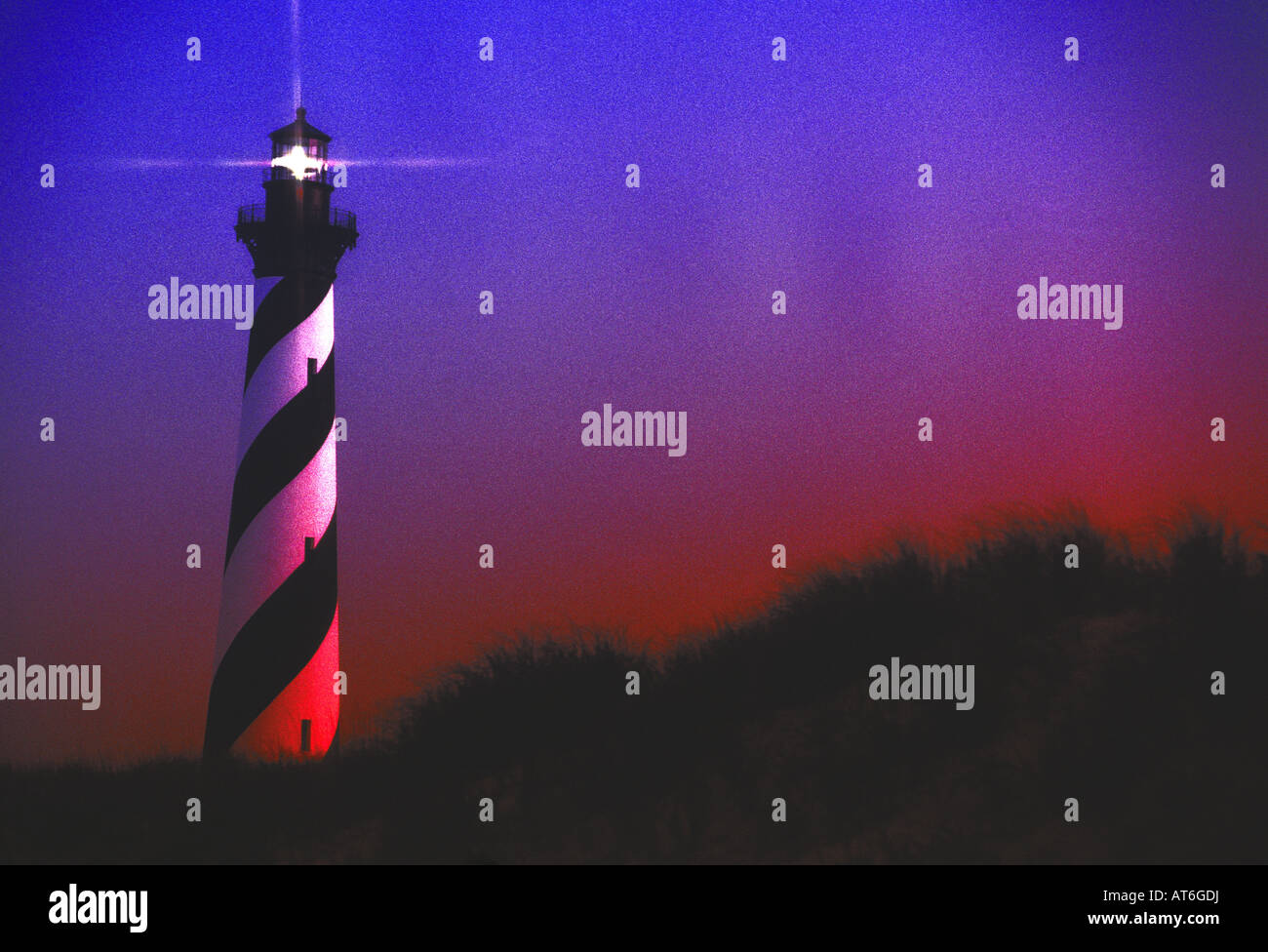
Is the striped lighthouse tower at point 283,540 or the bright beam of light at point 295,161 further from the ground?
the bright beam of light at point 295,161

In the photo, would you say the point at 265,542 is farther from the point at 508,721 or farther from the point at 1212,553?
the point at 1212,553

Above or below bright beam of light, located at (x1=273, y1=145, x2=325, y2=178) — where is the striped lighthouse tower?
below

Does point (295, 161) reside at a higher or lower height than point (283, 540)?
higher

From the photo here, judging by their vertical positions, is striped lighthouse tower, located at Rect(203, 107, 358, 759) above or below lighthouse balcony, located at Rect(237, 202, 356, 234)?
below

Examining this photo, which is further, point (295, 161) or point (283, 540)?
point (295, 161)

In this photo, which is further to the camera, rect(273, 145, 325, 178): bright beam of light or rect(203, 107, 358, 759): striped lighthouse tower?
rect(273, 145, 325, 178): bright beam of light

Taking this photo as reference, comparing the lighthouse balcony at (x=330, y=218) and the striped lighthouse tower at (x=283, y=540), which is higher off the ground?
the lighthouse balcony at (x=330, y=218)

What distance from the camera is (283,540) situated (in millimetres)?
11555

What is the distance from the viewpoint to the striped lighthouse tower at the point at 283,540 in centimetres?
1146

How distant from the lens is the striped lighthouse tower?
37.6ft

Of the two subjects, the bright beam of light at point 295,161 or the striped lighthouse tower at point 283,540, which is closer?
the striped lighthouse tower at point 283,540
